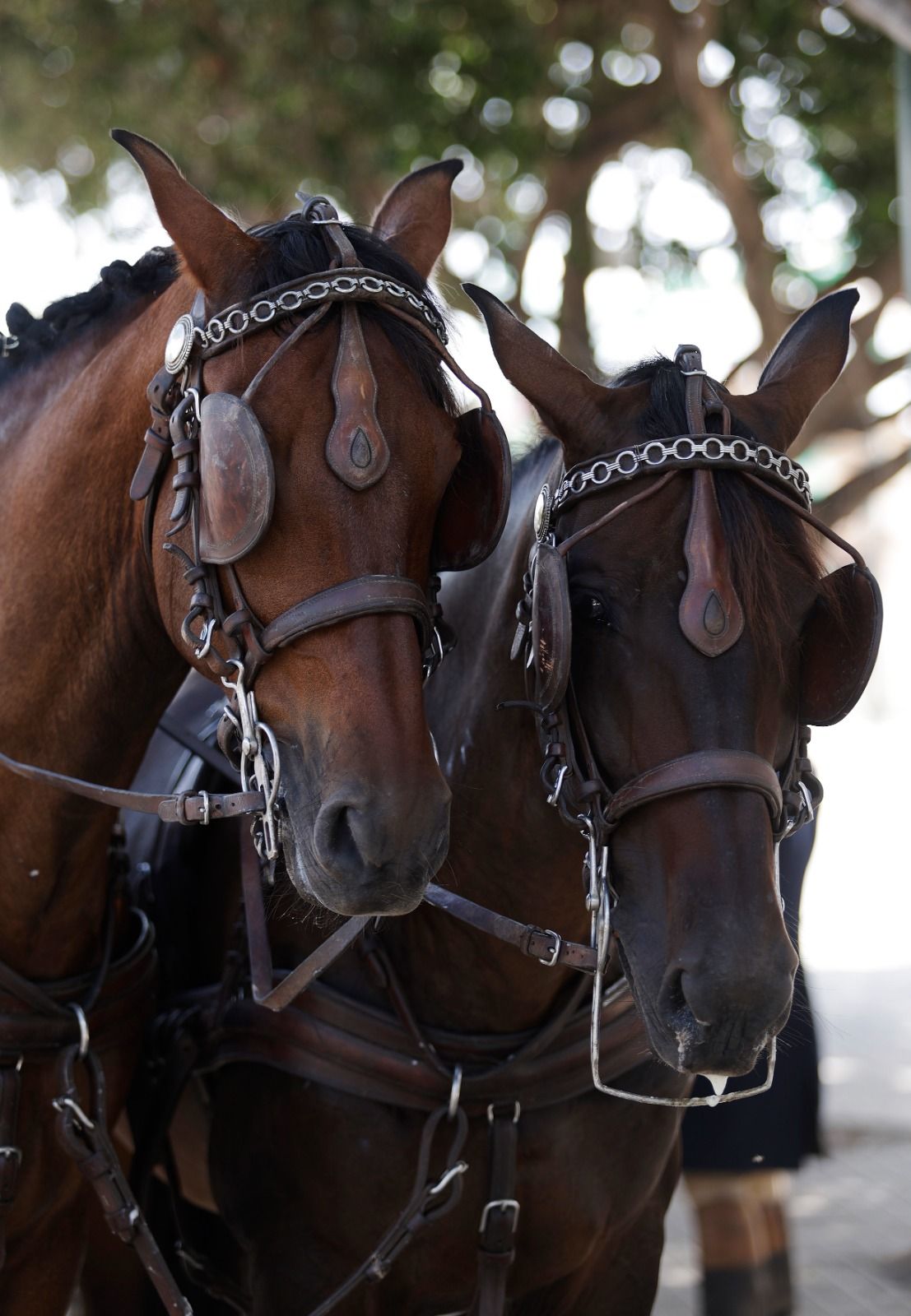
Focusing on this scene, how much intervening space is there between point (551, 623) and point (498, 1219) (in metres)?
0.97

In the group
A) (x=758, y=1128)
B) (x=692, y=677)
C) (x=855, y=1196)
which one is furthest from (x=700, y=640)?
(x=855, y=1196)

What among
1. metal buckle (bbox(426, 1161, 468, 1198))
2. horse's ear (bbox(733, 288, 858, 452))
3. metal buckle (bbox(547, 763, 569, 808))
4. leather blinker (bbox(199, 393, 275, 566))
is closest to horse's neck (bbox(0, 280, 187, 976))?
leather blinker (bbox(199, 393, 275, 566))

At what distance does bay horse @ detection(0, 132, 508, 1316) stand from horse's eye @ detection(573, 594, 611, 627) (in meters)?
0.16

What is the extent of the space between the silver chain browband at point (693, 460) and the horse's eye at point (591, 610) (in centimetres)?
17

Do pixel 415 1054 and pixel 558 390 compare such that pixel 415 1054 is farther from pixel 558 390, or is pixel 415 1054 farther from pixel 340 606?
pixel 558 390

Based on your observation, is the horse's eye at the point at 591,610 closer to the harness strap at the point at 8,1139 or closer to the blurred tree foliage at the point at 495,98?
the harness strap at the point at 8,1139

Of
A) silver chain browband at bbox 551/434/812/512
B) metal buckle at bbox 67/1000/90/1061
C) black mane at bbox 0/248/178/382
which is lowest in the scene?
metal buckle at bbox 67/1000/90/1061

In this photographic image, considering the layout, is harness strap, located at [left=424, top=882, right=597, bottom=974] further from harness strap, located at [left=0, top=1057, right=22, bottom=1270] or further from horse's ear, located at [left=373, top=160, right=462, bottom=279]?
horse's ear, located at [left=373, top=160, right=462, bottom=279]

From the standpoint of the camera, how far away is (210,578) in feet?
5.38

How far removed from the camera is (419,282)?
1.81 meters

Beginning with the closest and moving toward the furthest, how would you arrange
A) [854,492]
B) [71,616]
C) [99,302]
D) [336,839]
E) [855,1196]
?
1. [336,839]
2. [71,616]
3. [99,302]
4. [855,1196]
5. [854,492]

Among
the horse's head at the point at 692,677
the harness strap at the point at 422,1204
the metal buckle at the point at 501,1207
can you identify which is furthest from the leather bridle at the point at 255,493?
the metal buckle at the point at 501,1207

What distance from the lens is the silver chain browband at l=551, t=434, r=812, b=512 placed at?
177 cm

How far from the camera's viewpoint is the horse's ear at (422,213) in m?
2.02
